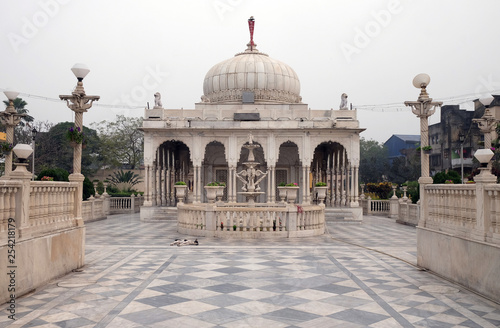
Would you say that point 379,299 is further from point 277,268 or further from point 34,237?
point 34,237

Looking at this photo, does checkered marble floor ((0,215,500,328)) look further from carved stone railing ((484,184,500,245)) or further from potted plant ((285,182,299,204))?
potted plant ((285,182,299,204))

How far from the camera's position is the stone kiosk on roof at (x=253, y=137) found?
2458cm

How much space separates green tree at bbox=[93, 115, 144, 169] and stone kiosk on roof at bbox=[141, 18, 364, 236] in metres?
18.4

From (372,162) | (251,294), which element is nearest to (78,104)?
(251,294)

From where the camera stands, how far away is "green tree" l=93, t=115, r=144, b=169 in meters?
46.2

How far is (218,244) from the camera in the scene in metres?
12.4

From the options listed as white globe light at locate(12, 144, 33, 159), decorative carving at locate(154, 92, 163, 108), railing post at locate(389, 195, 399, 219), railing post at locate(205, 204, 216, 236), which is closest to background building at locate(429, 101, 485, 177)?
railing post at locate(389, 195, 399, 219)

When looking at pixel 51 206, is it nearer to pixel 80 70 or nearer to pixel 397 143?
pixel 80 70

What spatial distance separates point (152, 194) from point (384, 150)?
57.1 m

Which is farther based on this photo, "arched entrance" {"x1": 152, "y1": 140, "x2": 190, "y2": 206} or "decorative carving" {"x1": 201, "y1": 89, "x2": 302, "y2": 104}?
"decorative carving" {"x1": 201, "y1": 89, "x2": 302, "y2": 104}

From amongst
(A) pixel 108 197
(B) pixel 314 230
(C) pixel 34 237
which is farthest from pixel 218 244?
(A) pixel 108 197

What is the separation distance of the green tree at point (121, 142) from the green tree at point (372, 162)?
2865cm

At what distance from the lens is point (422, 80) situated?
9.65m

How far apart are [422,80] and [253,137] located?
49.3ft
